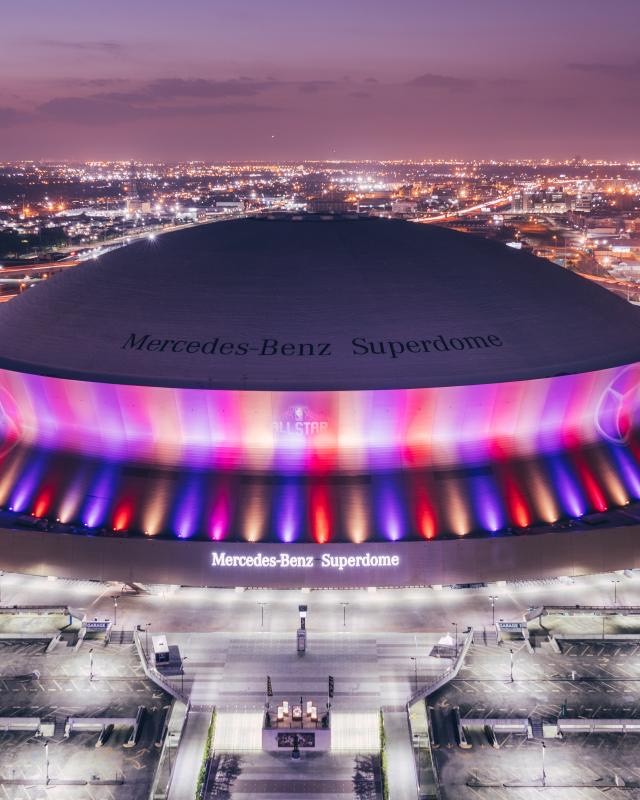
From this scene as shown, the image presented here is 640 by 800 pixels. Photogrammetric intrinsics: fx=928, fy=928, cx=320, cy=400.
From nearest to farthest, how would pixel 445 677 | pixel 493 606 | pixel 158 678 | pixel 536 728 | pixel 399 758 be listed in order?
1. pixel 399 758
2. pixel 536 728
3. pixel 445 677
4. pixel 158 678
5. pixel 493 606

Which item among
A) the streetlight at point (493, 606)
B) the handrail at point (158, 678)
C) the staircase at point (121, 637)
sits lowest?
the handrail at point (158, 678)

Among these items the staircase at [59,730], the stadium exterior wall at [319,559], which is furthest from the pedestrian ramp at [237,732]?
the stadium exterior wall at [319,559]

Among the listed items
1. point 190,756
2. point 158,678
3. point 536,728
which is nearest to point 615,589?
point 536,728

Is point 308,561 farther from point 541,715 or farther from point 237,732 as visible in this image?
point 541,715

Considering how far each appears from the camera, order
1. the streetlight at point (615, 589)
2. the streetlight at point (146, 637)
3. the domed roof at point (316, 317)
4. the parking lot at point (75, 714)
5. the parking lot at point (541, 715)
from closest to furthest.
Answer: the parking lot at point (541, 715)
the parking lot at point (75, 714)
the streetlight at point (146, 637)
the domed roof at point (316, 317)
the streetlight at point (615, 589)

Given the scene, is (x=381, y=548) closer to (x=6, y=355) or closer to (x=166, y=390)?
(x=166, y=390)

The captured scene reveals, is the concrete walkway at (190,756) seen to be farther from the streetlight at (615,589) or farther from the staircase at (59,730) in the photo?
the streetlight at (615,589)

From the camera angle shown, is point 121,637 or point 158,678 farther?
point 121,637
